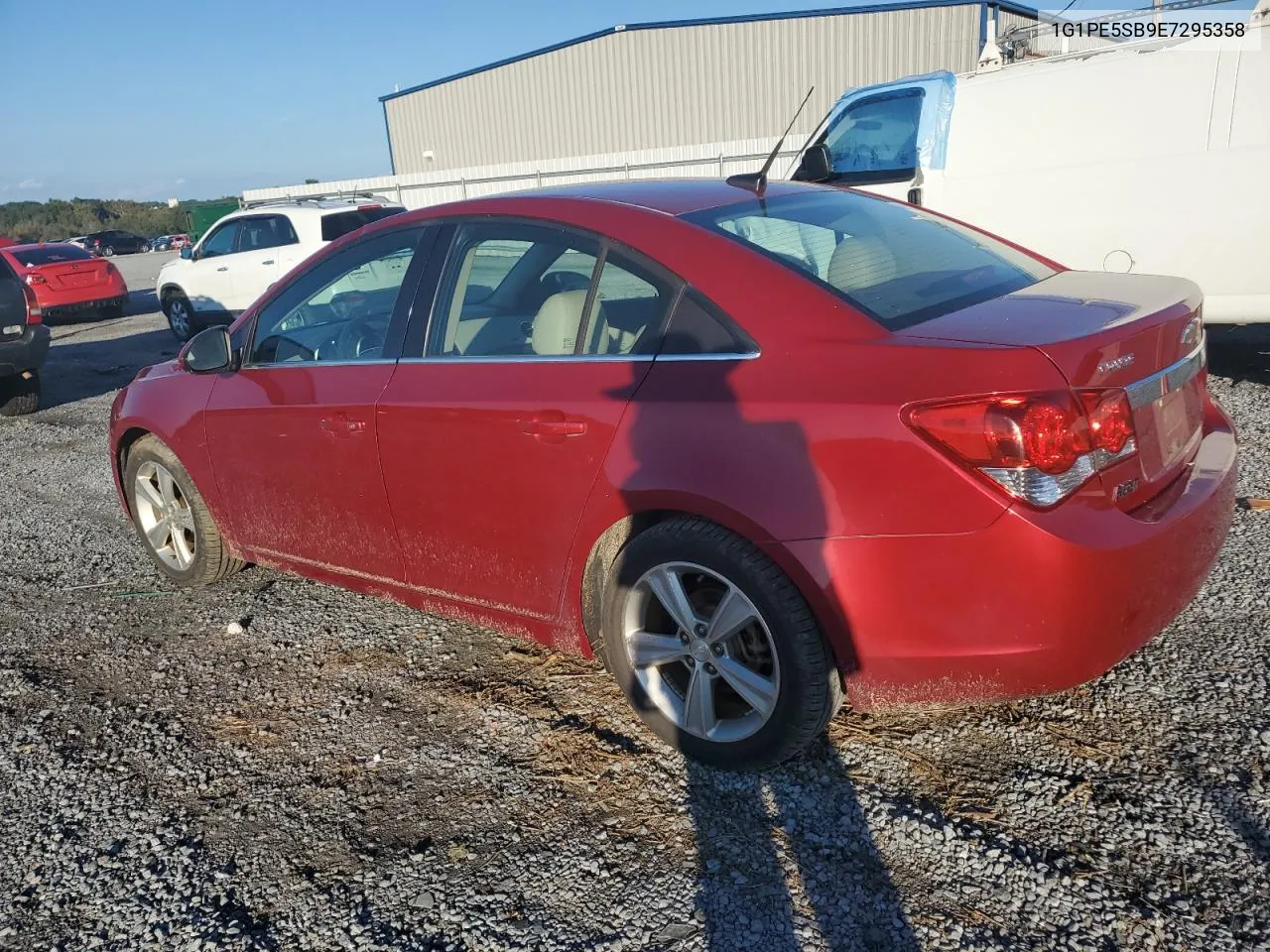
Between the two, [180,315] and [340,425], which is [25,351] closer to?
[180,315]

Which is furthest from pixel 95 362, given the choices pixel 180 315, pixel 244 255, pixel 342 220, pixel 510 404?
pixel 510 404

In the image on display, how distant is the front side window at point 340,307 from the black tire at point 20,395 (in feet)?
23.5

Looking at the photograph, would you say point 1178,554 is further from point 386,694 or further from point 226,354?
point 226,354

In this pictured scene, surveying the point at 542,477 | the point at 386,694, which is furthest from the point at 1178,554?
the point at 386,694

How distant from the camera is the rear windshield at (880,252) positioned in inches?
113

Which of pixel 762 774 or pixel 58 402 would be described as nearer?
pixel 762 774

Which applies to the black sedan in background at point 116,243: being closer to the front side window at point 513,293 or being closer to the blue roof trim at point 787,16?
the blue roof trim at point 787,16

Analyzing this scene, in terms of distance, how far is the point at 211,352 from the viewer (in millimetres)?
4145

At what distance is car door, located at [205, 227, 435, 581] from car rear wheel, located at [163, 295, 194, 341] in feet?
38.0

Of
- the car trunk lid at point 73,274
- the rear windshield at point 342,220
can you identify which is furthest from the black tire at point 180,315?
the car trunk lid at point 73,274

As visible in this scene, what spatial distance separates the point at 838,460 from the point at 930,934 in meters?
1.10

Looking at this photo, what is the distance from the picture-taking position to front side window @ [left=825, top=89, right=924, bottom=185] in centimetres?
809

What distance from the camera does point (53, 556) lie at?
5371 millimetres

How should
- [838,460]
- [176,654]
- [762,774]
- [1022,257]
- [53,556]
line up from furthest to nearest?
[53,556] → [176,654] → [1022,257] → [762,774] → [838,460]
